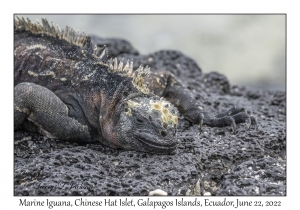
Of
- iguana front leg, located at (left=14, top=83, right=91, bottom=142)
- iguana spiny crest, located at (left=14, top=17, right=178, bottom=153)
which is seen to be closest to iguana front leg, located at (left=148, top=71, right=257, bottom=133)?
iguana spiny crest, located at (left=14, top=17, right=178, bottom=153)

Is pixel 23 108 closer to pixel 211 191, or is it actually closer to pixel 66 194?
pixel 66 194

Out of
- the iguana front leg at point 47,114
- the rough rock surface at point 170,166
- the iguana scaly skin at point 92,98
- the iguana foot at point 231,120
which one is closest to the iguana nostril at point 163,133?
the iguana scaly skin at point 92,98

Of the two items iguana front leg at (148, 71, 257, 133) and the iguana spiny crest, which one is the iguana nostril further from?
iguana front leg at (148, 71, 257, 133)

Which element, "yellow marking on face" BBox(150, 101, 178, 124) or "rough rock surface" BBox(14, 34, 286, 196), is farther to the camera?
"yellow marking on face" BBox(150, 101, 178, 124)

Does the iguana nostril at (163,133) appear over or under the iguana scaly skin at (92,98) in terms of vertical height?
under

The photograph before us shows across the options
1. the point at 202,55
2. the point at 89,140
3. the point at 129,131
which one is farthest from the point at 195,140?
the point at 202,55

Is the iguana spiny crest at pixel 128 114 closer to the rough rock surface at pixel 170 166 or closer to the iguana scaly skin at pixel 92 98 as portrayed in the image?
the iguana scaly skin at pixel 92 98

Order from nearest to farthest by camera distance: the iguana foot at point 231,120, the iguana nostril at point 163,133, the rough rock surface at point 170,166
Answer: the rough rock surface at point 170,166 → the iguana nostril at point 163,133 → the iguana foot at point 231,120
